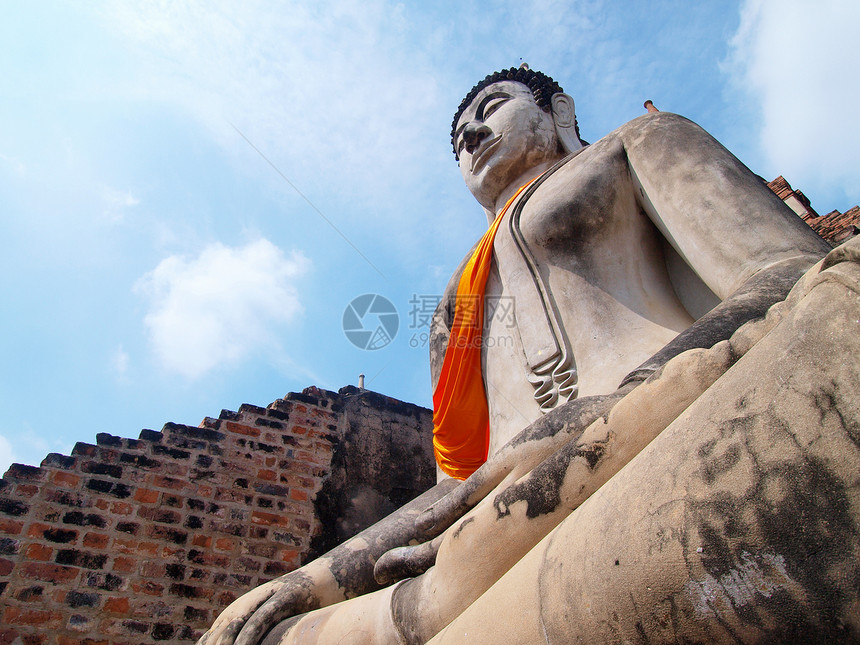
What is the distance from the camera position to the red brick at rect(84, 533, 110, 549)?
3628mm

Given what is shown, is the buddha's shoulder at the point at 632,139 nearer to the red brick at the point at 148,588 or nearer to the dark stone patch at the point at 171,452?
the dark stone patch at the point at 171,452

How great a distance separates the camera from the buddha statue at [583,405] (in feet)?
2.97

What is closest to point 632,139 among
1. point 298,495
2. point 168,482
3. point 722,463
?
point 722,463

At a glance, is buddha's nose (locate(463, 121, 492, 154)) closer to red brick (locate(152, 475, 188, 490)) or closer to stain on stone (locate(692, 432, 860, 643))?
stain on stone (locate(692, 432, 860, 643))

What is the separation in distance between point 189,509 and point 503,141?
2.87 m

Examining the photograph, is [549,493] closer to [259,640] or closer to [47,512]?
[259,640]

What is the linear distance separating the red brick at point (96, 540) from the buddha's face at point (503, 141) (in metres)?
2.79

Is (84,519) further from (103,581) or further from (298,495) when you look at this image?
(298,495)

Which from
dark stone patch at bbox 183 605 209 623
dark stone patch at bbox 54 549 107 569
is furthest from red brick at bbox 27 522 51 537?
dark stone patch at bbox 183 605 209 623

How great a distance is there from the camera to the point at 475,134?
297 centimetres

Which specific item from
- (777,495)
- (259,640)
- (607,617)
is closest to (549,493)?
(607,617)

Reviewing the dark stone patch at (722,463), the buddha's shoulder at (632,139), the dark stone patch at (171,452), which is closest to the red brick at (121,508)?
the dark stone patch at (171,452)

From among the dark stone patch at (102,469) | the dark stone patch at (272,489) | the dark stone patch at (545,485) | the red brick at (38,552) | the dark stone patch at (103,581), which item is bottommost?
the dark stone patch at (545,485)

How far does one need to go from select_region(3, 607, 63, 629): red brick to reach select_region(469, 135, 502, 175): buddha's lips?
308cm
